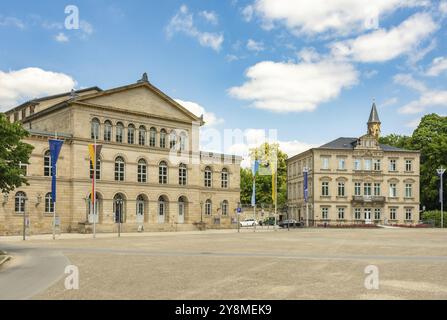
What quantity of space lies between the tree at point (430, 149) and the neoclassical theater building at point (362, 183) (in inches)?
91.5

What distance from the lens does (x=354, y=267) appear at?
62.7ft

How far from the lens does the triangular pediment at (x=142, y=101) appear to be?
183 feet

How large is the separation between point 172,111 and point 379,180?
36.9 m

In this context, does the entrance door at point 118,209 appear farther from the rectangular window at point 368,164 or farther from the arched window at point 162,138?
the rectangular window at point 368,164

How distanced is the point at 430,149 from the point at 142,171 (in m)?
47.3

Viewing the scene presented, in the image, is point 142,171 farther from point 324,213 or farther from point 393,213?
point 393,213

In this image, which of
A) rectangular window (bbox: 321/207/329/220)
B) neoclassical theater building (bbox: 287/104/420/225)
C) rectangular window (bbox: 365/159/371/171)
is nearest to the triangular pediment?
neoclassical theater building (bbox: 287/104/420/225)

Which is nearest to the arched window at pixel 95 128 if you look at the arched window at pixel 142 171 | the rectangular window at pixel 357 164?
the arched window at pixel 142 171

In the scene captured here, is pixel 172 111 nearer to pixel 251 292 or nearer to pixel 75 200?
pixel 75 200

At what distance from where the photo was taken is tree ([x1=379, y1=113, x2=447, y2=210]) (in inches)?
3177

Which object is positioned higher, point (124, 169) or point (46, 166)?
point (46, 166)

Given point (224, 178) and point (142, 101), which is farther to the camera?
point (224, 178)

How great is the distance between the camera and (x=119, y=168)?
56844mm

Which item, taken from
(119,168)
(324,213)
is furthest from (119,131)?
(324,213)
